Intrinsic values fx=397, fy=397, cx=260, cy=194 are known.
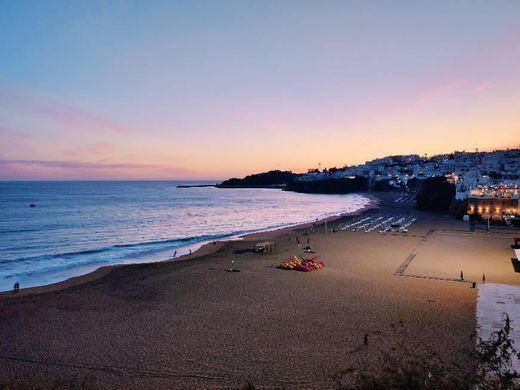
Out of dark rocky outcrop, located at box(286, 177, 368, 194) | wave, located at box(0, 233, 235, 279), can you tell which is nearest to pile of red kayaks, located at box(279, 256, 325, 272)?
wave, located at box(0, 233, 235, 279)

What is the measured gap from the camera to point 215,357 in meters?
13.2

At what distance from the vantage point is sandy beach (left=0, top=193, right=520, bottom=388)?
12516 millimetres

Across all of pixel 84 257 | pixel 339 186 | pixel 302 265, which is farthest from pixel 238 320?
pixel 339 186

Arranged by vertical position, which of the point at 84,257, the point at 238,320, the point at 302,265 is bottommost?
the point at 84,257

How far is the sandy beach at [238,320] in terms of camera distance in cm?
1252

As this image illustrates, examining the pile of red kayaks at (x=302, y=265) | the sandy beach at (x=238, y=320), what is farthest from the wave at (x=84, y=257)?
the pile of red kayaks at (x=302, y=265)

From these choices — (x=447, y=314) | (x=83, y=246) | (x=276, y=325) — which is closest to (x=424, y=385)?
(x=276, y=325)

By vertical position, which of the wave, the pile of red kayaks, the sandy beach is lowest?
the wave

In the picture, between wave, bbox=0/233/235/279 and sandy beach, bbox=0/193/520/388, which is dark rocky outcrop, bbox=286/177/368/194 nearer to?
wave, bbox=0/233/235/279

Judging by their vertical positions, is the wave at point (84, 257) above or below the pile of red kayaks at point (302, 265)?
below

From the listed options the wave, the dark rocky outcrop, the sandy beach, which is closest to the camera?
the sandy beach

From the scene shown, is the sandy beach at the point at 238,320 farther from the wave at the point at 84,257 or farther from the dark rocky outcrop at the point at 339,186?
the dark rocky outcrop at the point at 339,186

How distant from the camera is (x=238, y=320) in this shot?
16484 mm

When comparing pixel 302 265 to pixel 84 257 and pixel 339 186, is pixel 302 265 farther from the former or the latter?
pixel 339 186
